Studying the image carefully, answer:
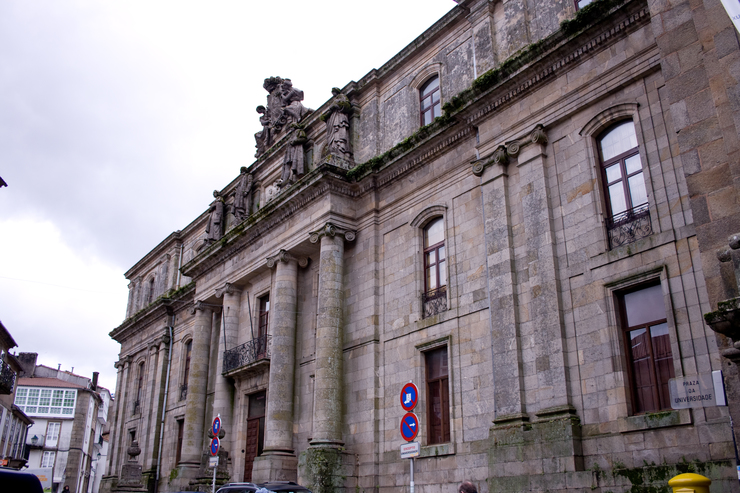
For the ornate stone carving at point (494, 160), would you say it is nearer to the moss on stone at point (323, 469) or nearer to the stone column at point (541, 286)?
the stone column at point (541, 286)

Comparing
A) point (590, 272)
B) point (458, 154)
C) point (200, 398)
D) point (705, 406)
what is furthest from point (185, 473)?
point (705, 406)

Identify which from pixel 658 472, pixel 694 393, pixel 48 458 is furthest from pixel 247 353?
pixel 48 458

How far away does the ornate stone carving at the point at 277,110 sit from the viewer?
27312 millimetres

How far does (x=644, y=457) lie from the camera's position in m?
12.1

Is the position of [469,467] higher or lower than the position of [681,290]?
lower

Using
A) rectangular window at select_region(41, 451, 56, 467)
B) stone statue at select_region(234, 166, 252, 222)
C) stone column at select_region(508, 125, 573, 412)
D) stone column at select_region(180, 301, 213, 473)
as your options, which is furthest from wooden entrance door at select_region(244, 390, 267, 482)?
rectangular window at select_region(41, 451, 56, 467)

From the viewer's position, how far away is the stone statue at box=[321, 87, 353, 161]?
2275cm

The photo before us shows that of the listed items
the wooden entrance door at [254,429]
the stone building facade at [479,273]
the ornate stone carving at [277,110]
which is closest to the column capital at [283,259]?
the stone building facade at [479,273]

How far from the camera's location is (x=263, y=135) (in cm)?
2878

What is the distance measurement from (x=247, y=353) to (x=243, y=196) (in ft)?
24.1

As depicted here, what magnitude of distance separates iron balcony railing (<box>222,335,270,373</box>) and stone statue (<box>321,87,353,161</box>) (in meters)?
7.36

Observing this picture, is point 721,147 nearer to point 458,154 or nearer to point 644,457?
point 644,457

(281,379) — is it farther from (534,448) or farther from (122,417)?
(122,417)

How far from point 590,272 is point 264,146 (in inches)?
712
